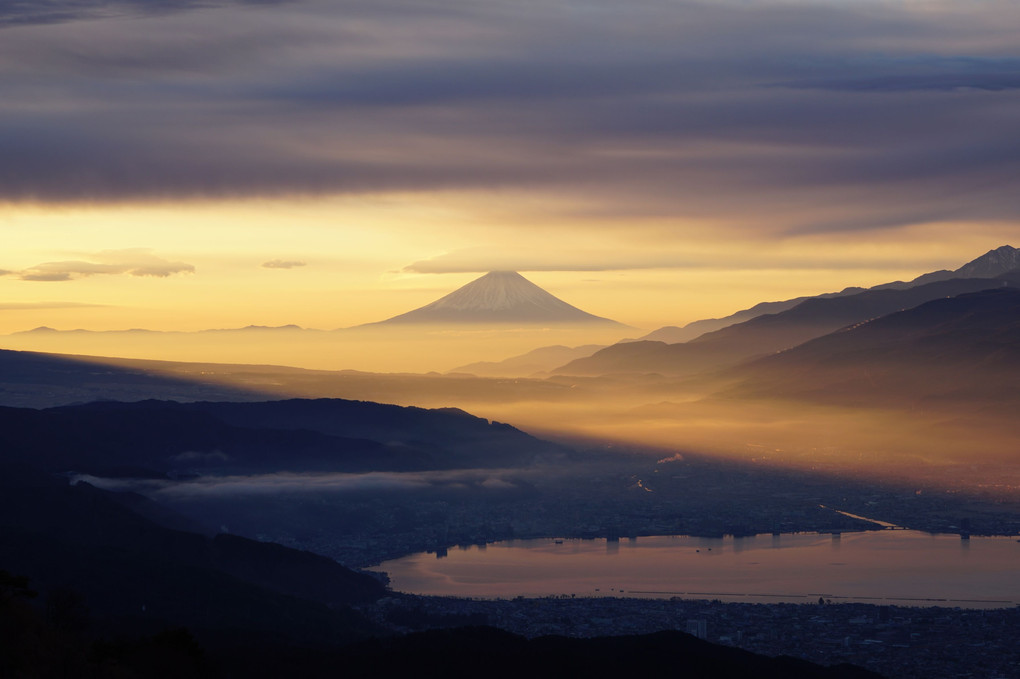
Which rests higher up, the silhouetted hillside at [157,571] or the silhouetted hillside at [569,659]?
the silhouetted hillside at [157,571]

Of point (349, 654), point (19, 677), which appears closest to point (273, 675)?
point (349, 654)

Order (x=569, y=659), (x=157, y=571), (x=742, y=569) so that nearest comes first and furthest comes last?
(x=569, y=659) → (x=157, y=571) → (x=742, y=569)

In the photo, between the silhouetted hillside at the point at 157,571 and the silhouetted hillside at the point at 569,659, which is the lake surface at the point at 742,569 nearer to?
the silhouetted hillside at the point at 157,571

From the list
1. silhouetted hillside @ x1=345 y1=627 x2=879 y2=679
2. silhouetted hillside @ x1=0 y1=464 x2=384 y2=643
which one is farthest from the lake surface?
silhouetted hillside @ x1=345 y1=627 x2=879 y2=679

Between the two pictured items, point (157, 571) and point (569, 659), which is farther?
point (157, 571)

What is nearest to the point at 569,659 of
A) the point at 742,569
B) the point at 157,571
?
the point at 157,571

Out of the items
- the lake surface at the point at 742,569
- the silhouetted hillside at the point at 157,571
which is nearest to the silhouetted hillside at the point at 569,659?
the silhouetted hillside at the point at 157,571

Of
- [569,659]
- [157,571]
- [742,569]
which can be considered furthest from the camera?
[742,569]

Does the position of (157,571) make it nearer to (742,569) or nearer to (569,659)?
(569,659)

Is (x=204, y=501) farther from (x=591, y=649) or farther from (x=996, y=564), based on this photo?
(x=591, y=649)
